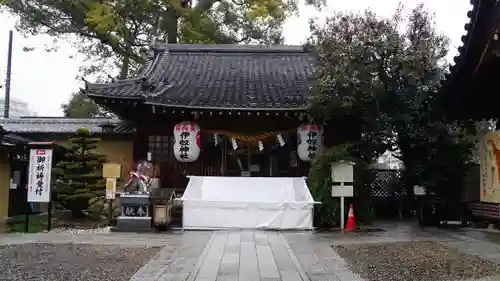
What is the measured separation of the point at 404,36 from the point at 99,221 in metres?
11.1

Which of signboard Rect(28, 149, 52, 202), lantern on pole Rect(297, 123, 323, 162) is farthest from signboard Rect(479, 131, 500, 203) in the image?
signboard Rect(28, 149, 52, 202)

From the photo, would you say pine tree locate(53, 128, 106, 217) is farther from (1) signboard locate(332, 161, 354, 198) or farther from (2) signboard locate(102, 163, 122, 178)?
(1) signboard locate(332, 161, 354, 198)

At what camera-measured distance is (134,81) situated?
17.7 meters

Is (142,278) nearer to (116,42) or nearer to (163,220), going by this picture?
(163,220)

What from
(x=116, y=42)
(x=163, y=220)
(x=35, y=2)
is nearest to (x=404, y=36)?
(x=163, y=220)

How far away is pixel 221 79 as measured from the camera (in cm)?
1975

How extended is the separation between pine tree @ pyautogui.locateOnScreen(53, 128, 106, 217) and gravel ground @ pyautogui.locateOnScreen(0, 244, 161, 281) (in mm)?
6039

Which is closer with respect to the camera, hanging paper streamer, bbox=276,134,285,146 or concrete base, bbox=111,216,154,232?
concrete base, bbox=111,216,154,232

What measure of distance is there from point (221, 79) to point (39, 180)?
27.6 feet

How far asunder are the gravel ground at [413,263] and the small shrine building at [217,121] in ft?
22.3

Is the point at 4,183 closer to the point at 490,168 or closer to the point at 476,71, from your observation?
the point at 476,71

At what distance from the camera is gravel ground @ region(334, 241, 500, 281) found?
7391 mm

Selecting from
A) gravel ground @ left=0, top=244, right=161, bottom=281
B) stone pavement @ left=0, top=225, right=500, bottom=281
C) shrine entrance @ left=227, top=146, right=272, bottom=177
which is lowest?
gravel ground @ left=0, top=244, right=161, bottom=281

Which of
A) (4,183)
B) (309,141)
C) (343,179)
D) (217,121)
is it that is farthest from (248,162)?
(4,183)
